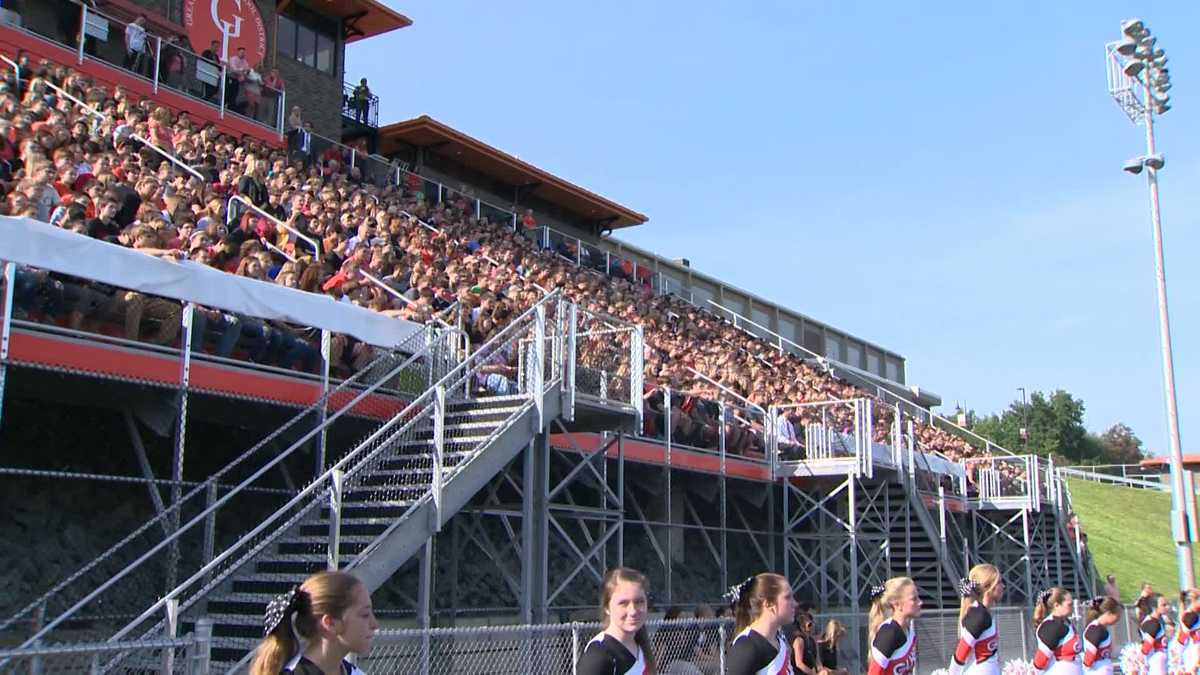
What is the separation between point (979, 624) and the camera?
31.2ft

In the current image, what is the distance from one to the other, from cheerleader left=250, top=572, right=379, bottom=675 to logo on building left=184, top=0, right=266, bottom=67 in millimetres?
23887

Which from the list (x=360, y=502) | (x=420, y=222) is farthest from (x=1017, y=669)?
(x=420, y=222)

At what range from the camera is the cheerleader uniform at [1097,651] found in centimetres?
1227

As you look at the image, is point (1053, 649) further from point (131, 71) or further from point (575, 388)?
point (131, 71)

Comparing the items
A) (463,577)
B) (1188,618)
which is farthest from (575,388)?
(1188,618)

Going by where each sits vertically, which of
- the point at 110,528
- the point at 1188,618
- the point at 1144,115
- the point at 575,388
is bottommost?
the point at 1188,618

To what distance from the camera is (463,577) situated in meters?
15.9

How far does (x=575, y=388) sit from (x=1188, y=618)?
8.40 metres

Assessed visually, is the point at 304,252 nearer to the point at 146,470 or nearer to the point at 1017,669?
the point at 146,470

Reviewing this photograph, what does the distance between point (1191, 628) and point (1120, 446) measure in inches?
3217

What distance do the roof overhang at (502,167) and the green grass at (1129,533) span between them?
676 inches

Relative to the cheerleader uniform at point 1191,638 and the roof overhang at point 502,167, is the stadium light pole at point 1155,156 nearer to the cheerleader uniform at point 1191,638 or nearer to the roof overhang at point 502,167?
the cheerleader uniform at point 1191,638

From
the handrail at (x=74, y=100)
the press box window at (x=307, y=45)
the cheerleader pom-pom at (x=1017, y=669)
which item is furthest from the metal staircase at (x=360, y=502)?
the press box window at (x=307, y=45)

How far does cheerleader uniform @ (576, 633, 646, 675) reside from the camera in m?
5.82
